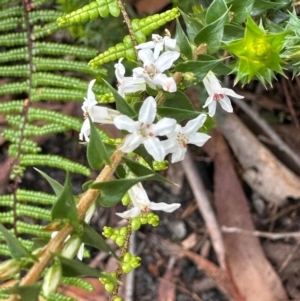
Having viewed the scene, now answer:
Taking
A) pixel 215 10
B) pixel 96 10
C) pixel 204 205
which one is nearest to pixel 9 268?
Answer: pixel 215 10

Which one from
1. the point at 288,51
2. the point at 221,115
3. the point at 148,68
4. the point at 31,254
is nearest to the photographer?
the point at 31,254

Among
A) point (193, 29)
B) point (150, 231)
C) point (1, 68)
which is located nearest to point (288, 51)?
point (193, 29)

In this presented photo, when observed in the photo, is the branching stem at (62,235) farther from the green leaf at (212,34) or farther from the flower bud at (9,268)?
the green leaf at (212,34)

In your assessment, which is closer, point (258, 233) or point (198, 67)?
point (198, 67)

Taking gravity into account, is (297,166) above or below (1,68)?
below

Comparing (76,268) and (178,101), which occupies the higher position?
(178,101)

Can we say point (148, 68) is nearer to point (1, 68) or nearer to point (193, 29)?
point (193, 29)

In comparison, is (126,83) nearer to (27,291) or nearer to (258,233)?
(27,291)

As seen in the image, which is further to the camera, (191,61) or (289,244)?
(289,244)
